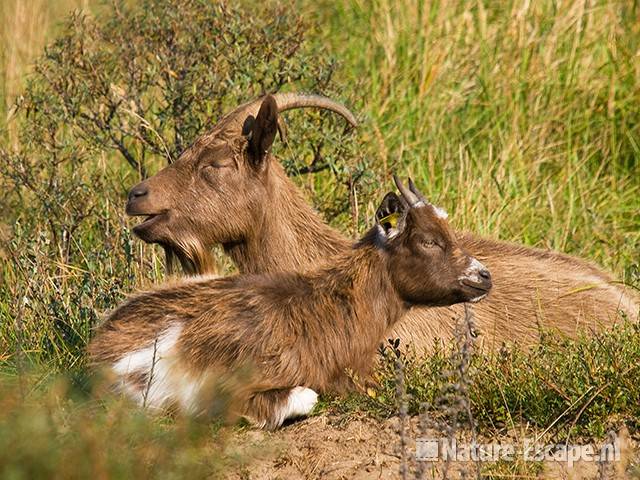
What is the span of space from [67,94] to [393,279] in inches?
126

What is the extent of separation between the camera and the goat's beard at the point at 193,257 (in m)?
7.14

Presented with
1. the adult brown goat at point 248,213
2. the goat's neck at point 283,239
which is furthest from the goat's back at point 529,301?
the goat's neck at point 283,239

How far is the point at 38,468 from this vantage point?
4.38m

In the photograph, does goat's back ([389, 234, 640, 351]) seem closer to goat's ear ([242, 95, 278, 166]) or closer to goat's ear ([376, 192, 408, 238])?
goat's ear ([376, 192, 408, 238])

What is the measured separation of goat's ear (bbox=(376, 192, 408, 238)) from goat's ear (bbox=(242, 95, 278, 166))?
0.88m

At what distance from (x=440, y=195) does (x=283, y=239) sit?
2.71m

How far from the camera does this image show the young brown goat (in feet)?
20.0

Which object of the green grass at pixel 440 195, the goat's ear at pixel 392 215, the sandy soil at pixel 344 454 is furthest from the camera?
the goat's ear at pixel 392 215

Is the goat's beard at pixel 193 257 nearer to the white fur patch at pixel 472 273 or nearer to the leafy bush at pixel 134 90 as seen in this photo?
the leafy bush at pixel 134 90

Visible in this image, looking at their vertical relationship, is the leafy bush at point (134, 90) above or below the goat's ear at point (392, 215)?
above

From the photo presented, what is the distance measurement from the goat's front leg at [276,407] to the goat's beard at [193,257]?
1341mm

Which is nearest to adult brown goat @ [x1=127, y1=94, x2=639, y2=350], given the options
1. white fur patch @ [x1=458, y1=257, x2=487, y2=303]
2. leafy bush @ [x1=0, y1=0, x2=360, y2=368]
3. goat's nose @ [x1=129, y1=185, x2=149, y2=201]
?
goat's nose @ [x1=129, y1=185, x2=149, y2=201]

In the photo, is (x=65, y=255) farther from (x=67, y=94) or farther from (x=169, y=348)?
(x=169, y=348)

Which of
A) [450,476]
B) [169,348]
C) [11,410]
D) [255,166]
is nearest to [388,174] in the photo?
[255,166]
